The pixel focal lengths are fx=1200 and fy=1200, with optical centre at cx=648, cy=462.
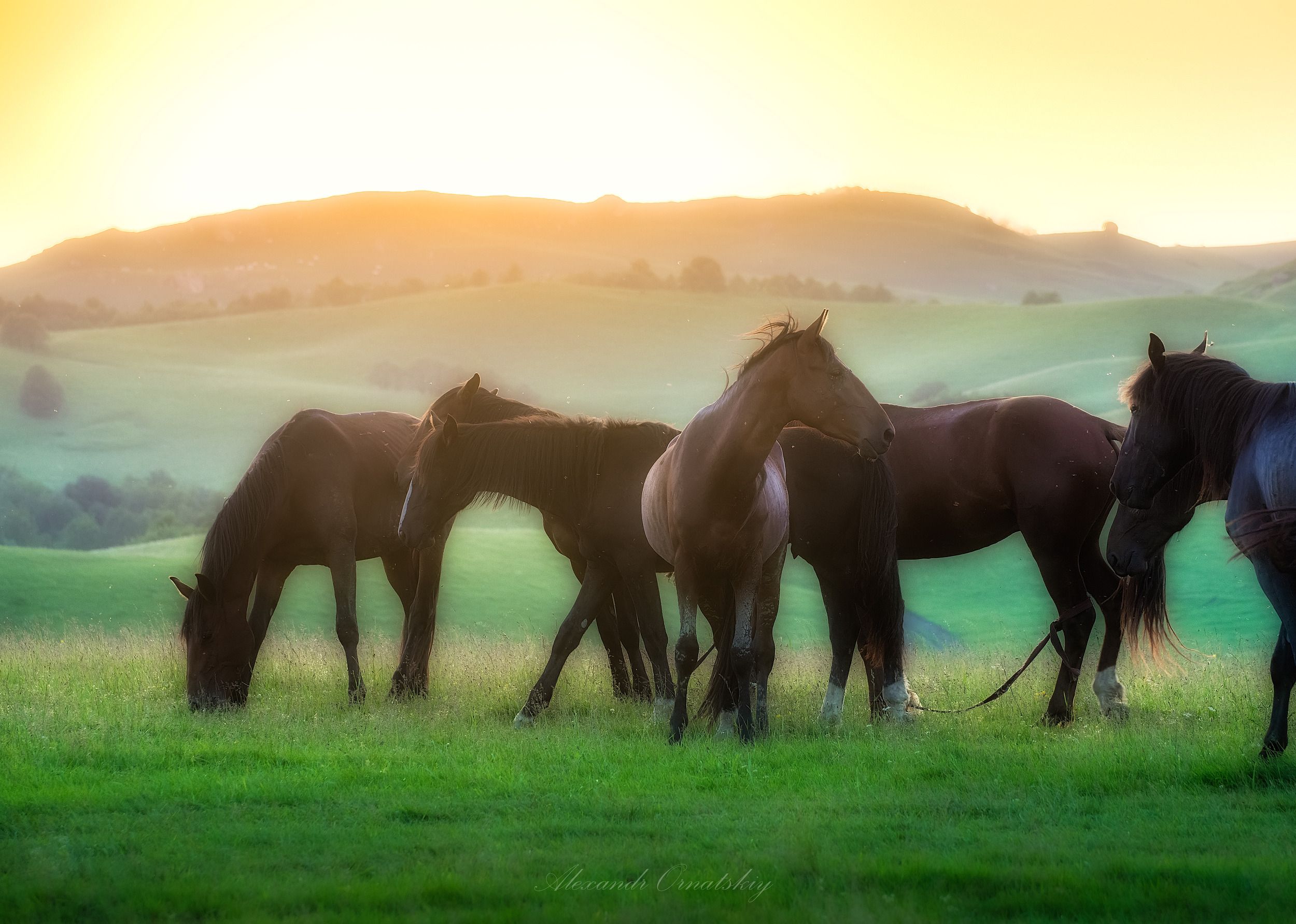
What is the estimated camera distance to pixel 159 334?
91.3m

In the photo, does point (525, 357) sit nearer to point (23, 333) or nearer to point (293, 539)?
point (23, 333)

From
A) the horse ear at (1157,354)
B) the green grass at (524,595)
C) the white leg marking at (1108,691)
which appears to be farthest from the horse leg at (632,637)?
the green grass at (524,595)

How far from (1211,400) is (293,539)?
787 cm

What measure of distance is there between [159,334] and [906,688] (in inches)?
3603

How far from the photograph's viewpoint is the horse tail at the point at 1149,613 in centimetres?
957

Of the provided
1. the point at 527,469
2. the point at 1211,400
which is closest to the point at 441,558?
the point at 527,469

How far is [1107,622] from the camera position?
10008mm

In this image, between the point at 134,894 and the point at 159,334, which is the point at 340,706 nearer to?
the point at 134,894

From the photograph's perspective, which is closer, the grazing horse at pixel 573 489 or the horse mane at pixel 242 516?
A: the grazing horse at pixel 573 489

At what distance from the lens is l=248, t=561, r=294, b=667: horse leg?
36.6ft

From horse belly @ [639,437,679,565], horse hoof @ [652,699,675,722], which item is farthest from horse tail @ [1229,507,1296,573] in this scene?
horse hoof @ [652,699,675,722]

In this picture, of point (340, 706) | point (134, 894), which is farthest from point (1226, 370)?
point (340, 706)

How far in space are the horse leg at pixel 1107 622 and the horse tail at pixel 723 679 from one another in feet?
10.2

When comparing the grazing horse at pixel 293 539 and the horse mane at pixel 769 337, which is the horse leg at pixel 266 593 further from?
the horse mane at pixel 769 337
